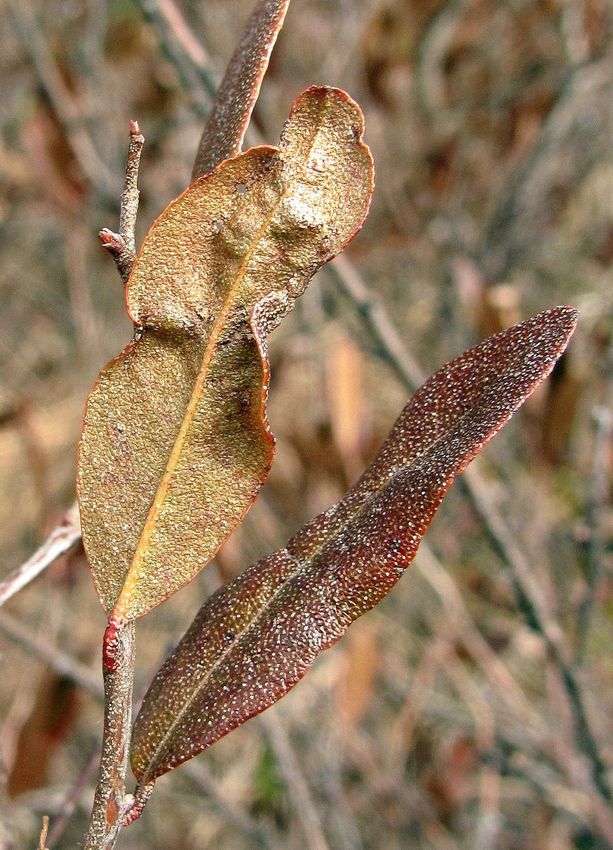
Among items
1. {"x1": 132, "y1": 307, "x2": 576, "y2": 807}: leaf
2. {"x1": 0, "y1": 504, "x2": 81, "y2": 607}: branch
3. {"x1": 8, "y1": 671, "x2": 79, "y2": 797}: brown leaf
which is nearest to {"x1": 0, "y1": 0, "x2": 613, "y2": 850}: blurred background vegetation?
{"x1": 8, "y1": 671, "x2": 79, "y2": 797}: brown leaf

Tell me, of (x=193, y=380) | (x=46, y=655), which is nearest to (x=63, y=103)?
(x=46, y=655)

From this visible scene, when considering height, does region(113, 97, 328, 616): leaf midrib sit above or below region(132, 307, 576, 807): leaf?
above

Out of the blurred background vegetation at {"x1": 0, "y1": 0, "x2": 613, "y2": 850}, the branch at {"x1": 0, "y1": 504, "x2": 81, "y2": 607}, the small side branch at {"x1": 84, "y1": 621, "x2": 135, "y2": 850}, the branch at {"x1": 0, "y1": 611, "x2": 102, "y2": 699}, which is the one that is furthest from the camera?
the blurred background vegetation at {"x1": 0, "y1": 0, "x2": 613, "y2": 850}

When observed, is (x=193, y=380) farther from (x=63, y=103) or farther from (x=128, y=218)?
(x=63, y=103)

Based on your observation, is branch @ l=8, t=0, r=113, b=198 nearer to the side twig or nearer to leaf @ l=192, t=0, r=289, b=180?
the side twig

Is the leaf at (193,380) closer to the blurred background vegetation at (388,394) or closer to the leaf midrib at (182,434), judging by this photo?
the leaf midrib at (182,434)

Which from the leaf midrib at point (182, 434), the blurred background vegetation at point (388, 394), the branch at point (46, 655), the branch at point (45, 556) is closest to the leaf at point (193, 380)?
the leaf midrib at point (182, 434)

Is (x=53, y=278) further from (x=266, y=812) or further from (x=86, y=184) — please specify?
(x=266, y=812)
